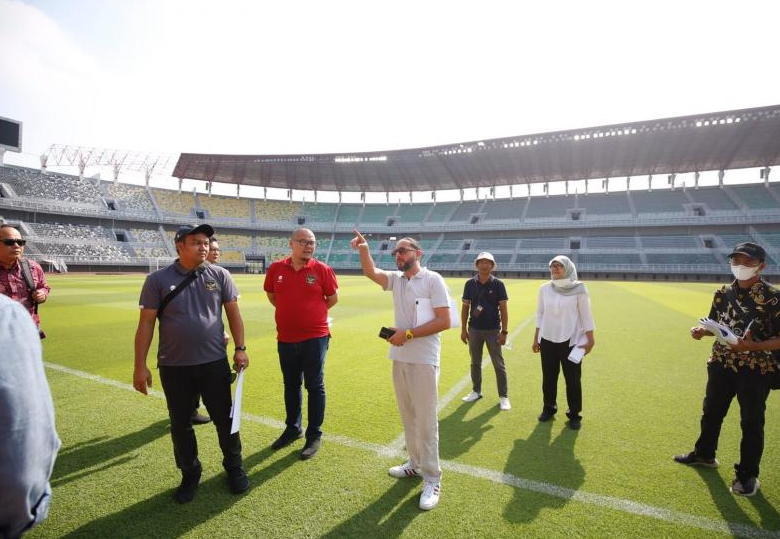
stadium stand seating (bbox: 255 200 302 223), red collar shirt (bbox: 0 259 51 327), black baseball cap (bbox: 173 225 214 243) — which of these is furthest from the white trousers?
stadium stand seating (bbox: 255 200 302 223)

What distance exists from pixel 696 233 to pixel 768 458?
55.9m

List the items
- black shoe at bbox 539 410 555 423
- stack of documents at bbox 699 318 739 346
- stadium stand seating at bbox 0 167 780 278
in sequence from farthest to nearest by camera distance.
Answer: stadium stand seating at bbox 0 167 780 278, black shoe at bbox 539 410 555 423, stack of documents at bbox 699 318 739 346

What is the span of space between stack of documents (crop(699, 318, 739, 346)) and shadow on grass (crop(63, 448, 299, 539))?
4.29 meters

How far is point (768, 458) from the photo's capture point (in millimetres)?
4012

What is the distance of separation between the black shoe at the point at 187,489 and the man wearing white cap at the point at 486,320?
3.64m

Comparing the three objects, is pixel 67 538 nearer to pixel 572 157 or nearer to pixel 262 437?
pixel 262 437

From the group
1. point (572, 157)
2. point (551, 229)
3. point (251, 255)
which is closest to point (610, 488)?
point (572, 157)

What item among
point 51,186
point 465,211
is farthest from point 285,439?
point 51,186

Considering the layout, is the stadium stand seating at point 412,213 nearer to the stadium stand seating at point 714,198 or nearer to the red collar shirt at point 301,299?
the stadium stand seating at point 714,198

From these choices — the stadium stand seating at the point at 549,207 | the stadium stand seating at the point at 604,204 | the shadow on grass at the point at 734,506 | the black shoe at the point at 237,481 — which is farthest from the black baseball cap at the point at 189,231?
the stadium stand seating at the point at 604,204

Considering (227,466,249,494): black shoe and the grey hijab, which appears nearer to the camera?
(227,466,249,494): black shoe

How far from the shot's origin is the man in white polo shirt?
3262 millimetres

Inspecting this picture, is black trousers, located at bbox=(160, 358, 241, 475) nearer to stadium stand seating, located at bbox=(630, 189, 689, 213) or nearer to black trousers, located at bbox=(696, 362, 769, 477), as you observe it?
black trousers, located at bbox=(696, 362, 769, 477)

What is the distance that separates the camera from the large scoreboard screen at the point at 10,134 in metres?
40.0
